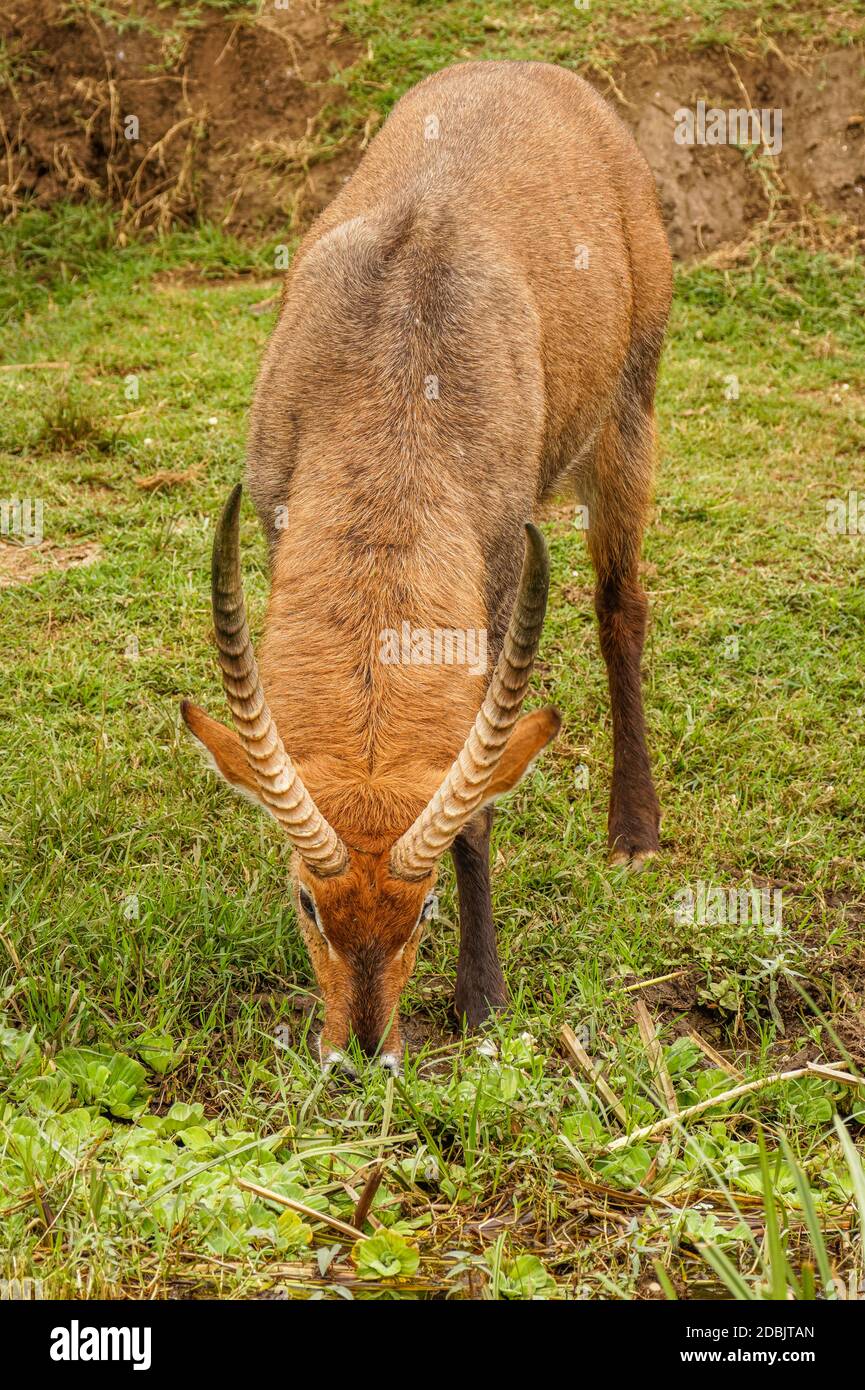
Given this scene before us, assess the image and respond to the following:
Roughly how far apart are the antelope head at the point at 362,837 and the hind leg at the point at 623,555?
198 centimetres

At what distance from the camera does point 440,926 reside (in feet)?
15.3

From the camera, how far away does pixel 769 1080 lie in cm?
375

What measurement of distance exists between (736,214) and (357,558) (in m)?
7.37


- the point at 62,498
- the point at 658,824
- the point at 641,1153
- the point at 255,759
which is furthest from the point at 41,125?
the point at 641,1153

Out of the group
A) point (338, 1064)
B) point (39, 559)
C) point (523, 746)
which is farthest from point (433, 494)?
point (39, 559)

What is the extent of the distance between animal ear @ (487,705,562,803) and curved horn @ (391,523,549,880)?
0.33 metres

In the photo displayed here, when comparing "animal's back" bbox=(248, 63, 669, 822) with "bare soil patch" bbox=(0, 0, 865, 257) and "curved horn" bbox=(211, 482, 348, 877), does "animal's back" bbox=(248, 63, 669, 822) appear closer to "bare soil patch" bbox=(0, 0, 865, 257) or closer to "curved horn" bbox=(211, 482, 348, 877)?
"curved horn" bbox=(211, 482, 348, 877)

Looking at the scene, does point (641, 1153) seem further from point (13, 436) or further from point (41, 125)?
point (41, 125)

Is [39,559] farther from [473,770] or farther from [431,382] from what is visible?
[473,770]

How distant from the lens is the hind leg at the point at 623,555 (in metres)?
5.46

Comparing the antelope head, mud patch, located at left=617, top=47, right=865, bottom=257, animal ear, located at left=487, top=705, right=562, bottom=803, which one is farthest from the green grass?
mud patch, located at left=617, top=47, right=865, bottom=257

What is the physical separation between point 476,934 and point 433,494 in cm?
134

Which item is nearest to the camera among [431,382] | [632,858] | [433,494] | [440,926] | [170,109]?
[433,494]

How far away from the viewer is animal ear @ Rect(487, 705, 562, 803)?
3686mm
